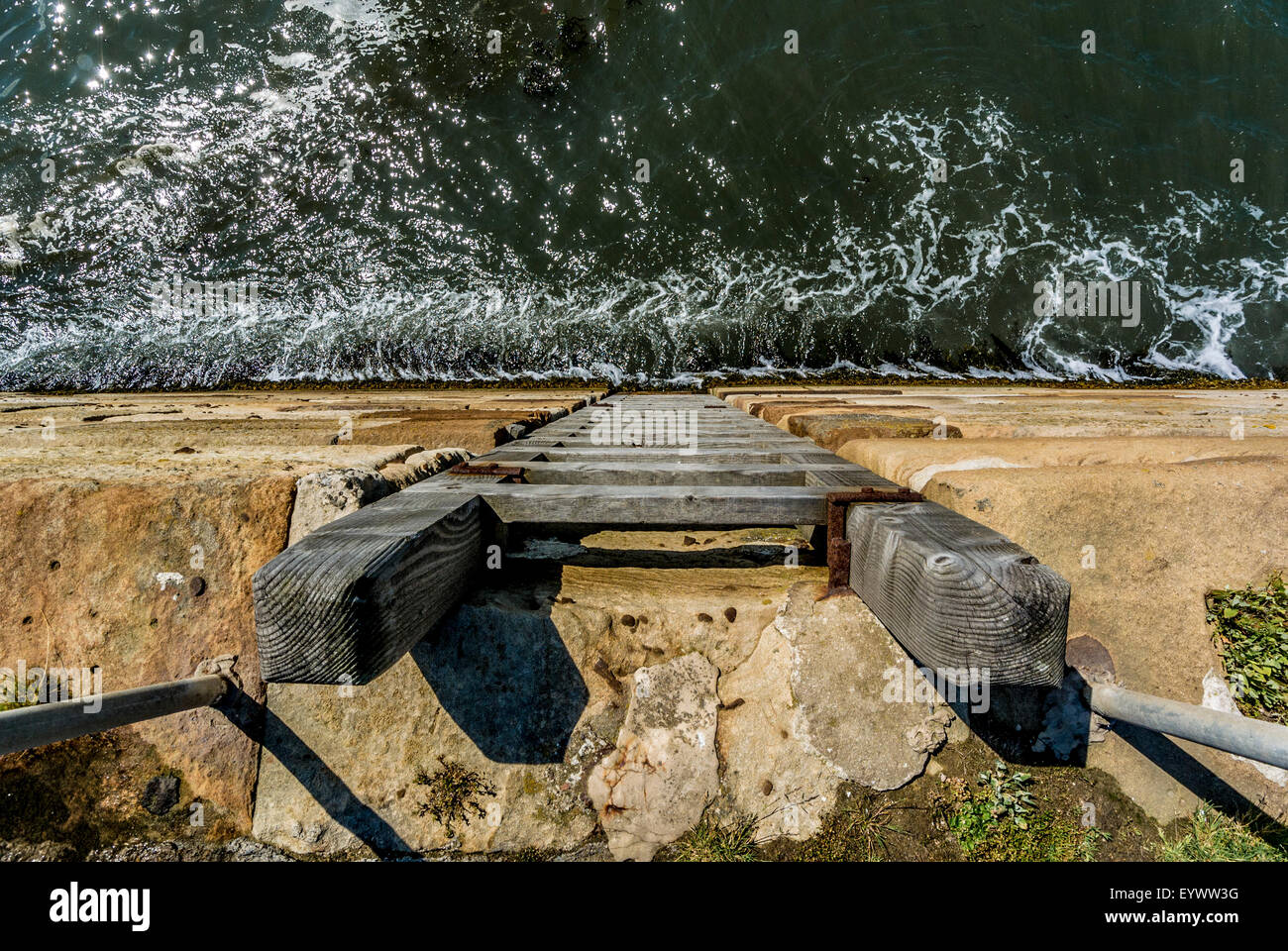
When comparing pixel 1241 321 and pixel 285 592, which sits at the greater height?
pixel 1241 321

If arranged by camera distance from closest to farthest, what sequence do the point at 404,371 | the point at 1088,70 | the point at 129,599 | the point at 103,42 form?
1. the point at 129,599
2. the point at 404,371
3. the point at 1088,70
4. the point at 103,42

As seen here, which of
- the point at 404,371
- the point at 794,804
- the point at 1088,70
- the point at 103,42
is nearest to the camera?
the point at 794,804

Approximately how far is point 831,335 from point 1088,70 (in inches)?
303

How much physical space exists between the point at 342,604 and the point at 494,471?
0.95 metres

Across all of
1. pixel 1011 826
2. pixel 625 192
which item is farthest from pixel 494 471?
pixel 625 192

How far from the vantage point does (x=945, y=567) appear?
3.63ft

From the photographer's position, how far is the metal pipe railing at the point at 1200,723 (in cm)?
99

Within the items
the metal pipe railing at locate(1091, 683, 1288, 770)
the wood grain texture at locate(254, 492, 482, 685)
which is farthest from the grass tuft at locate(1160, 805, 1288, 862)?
the wood grain texture at locate(254, 492, 482, 685)

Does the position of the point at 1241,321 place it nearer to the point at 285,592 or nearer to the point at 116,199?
the point at 285,592

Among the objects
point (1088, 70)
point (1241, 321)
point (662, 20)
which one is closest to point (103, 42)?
point (662, 20)

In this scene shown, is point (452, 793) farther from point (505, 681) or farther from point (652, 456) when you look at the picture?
point (652, 456)

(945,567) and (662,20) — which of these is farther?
(662,20)

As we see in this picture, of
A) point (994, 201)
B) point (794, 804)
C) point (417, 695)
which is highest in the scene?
point (994, 201)

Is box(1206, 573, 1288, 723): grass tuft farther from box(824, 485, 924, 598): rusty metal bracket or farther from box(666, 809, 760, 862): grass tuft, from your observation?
box(666, 809, 760, 862): grass tuft
